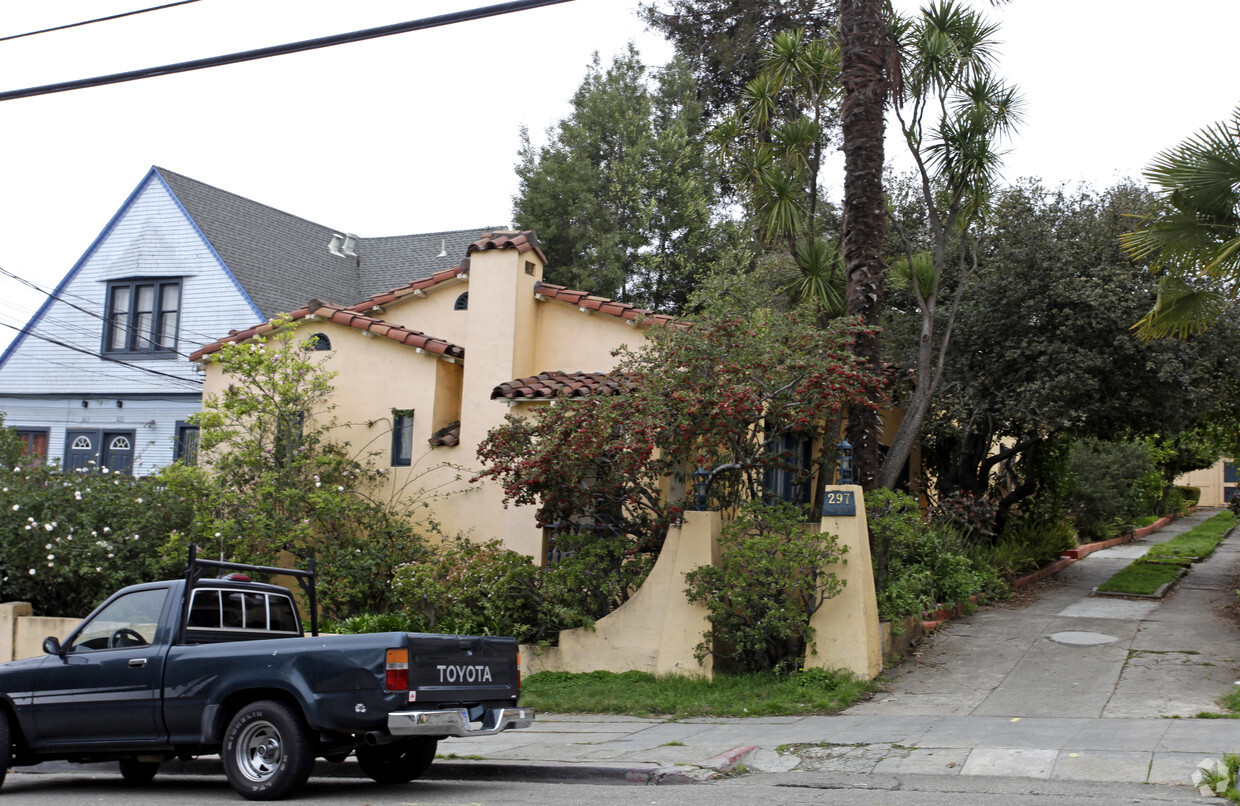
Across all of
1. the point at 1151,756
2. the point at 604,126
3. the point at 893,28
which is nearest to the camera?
the point at 1151,756

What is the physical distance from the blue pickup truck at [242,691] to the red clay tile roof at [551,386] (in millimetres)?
5228

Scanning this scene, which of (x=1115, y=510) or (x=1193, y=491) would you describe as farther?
(x=1193, y=491)

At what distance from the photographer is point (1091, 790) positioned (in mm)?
7180

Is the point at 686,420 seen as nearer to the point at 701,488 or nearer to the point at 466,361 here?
the point at 701,488

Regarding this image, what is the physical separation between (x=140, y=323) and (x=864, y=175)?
16650 mm

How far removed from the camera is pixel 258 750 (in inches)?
297

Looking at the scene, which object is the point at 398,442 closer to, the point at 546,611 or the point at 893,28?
the point at 546,611

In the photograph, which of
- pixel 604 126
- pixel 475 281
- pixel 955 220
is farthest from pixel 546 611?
pixel 604 126

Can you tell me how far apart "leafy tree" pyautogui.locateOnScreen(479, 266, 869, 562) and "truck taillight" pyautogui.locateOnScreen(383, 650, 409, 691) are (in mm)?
4394

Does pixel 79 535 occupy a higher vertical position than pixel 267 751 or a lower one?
higher

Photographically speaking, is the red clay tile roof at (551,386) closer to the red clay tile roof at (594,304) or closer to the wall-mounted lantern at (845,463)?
the red clay tile roof at (594,304)

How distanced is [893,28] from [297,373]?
9.61 meters

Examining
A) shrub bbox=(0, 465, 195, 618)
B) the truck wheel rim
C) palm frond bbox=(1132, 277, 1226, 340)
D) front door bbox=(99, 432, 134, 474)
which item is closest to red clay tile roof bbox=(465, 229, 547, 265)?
shrub bbox=(0, 465, 195, 618)

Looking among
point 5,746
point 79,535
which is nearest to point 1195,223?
point 5,746
